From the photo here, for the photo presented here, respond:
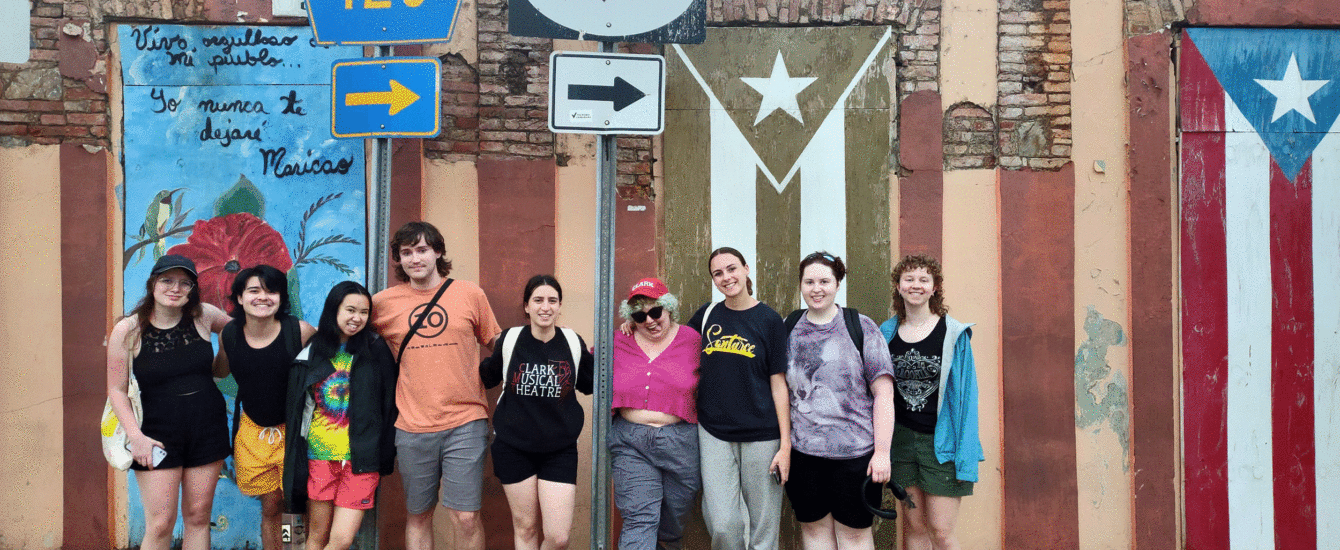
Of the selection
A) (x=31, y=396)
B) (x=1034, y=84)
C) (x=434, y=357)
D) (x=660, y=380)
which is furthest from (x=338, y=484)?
(x=1034, y=84)

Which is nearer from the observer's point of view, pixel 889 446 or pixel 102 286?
pixel 889 446

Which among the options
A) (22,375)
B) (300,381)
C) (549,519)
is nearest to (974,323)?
(549,519)

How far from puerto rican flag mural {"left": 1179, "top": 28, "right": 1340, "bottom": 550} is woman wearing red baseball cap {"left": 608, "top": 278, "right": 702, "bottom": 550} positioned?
3.12 m

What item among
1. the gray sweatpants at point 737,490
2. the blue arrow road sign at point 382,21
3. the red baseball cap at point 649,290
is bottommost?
the gray sweatpants at point 737,490

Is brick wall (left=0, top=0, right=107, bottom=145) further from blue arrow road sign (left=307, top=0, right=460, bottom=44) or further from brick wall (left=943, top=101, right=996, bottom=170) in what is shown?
brick wall (left=943, top=101, right=996, bottom=170)

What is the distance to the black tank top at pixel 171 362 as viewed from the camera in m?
3.97

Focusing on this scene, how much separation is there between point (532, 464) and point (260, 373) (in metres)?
1.31

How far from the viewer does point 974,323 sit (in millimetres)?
5148

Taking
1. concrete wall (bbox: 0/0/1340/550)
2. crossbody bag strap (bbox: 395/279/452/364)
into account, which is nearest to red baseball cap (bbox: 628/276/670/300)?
crossbody bag strap (bbox: 395/279/452/364)

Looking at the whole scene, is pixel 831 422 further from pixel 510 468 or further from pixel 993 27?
pixel 993 27

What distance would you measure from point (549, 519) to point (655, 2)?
2.40 m

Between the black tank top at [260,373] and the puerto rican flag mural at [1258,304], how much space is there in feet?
16.2

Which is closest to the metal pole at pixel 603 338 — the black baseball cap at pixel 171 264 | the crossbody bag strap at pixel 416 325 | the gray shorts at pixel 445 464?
the gray shorts at pixel 445 464

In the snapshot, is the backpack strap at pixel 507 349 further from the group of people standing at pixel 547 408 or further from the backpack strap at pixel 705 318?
the backpack strap at pixel 705 318
